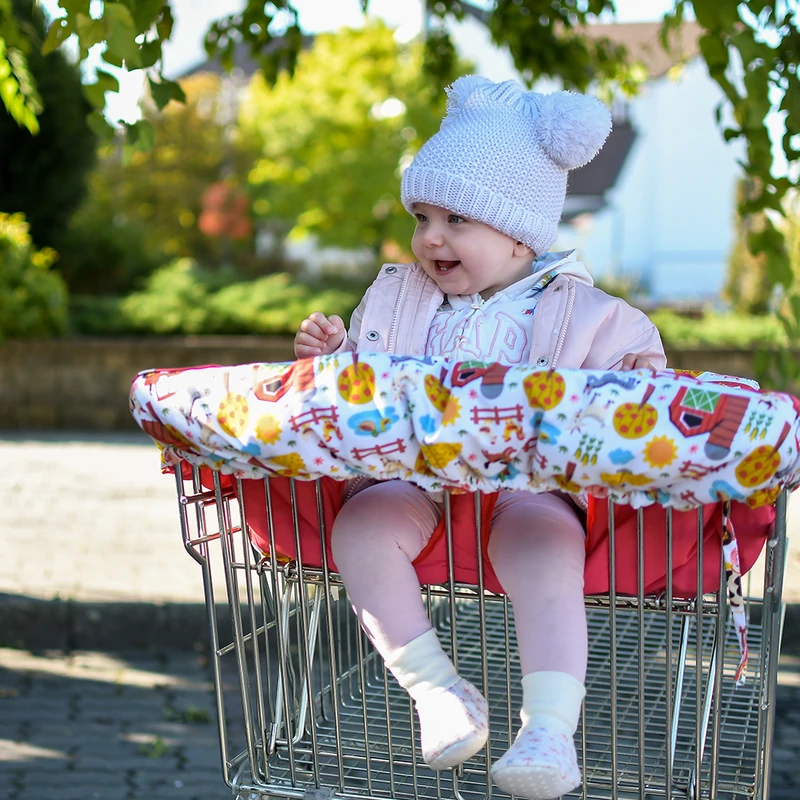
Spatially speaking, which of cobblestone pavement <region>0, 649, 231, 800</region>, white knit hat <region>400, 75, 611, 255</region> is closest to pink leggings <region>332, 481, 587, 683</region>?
white knit hat <region>400, 75, 611, 255</region>

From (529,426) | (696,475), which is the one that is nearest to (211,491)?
(529,426)

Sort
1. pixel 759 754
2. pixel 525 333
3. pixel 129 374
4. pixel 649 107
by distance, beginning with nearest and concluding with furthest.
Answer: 1. pixel 759 754
2. pixel 525 333
3. pixel 129 374
4. pixel 649 107

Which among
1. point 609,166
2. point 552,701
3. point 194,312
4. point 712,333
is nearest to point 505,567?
point 552,701

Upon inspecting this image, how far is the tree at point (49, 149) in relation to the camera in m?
12.7

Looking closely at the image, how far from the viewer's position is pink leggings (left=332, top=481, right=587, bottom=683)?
1938 mm

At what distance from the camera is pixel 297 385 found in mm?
1843

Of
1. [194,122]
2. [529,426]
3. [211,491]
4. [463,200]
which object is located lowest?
[211,491]

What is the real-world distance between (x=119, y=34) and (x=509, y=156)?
37.4 inches

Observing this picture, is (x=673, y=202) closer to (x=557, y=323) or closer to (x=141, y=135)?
(x=141, y=135)

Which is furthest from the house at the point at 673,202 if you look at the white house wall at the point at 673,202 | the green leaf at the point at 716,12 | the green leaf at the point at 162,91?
the green leaf at the point at 716,12

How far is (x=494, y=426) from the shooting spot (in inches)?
69.1

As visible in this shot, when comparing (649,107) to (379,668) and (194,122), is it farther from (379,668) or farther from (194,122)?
(379,668)

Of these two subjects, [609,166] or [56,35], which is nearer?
[56,35]

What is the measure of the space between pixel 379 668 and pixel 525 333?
110cm
